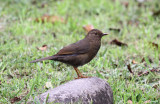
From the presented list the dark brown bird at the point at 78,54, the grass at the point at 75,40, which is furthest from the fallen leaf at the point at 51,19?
the dark brown bird at the point at 78,54

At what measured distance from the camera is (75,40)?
22.2ft

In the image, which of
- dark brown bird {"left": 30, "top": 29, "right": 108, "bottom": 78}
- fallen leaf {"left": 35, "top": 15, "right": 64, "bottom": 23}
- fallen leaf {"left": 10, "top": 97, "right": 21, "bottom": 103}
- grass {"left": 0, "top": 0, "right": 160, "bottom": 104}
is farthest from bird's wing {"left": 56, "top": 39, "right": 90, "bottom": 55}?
fallen leaf {"left": 35, "top": 15, "right": 64, "bottom": 23}

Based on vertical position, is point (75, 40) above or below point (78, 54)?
above

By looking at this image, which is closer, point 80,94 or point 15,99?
point 80,94

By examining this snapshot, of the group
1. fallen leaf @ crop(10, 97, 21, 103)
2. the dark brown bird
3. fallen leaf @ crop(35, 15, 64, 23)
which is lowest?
fallen leaf @ crop(10, 97, 21, 103)

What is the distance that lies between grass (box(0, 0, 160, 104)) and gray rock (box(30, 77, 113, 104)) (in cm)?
40

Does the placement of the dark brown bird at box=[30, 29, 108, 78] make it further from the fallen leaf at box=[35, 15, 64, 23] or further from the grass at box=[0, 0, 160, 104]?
the fallen leaf at box=[35, 15, 64, 23]

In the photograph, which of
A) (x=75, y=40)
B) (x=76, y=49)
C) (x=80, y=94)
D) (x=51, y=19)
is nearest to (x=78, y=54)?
(x=76, y=49)

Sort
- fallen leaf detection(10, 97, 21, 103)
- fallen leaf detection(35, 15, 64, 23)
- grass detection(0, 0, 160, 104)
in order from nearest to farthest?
fallen leaf detection(10, 97, 21, 103) → grass detection(0, 0, 160, 104) → fallen leaf detection(35, 15, 64, 23)

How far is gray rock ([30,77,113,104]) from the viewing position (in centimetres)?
376

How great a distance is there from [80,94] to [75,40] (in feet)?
10.0

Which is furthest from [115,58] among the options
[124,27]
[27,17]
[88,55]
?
[27,17]

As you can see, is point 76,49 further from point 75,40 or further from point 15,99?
point 75,40

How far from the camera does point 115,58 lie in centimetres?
601
